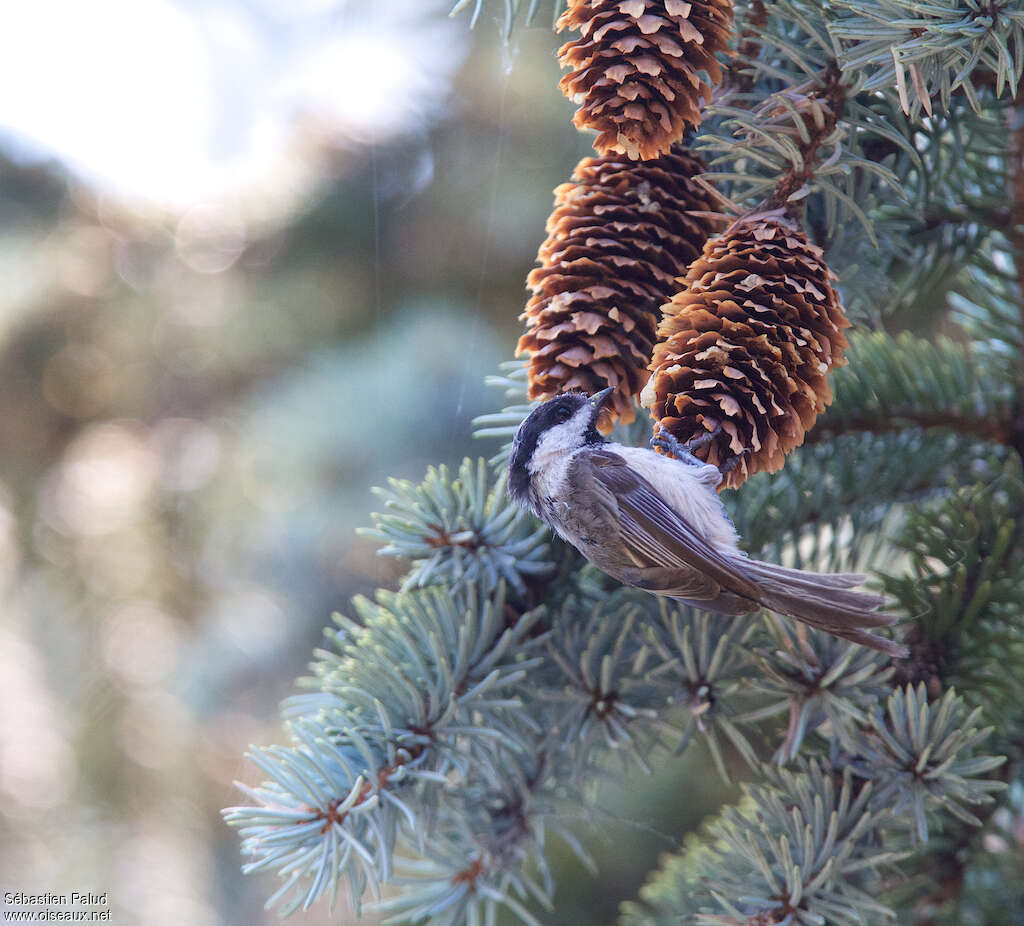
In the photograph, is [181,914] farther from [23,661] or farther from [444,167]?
[444,167]

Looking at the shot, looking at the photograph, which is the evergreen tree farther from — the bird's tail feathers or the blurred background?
the blurred background

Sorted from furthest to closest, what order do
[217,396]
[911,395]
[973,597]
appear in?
[217,396]
[911,395]
[973,597]

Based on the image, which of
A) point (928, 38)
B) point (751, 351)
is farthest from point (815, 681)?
point (928, 38)

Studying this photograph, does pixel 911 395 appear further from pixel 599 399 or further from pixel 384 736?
pixel 384 736

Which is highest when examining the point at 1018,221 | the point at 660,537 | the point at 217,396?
the point at 1018,221

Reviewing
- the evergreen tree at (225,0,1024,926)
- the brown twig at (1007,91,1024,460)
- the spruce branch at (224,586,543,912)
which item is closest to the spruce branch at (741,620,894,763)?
the evergreen tree at (225,0,1024,926)

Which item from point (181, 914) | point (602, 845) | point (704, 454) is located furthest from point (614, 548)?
point (181, 914)

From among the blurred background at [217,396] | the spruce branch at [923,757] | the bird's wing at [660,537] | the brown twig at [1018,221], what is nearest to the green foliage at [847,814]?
the spruce branch at [923,757]

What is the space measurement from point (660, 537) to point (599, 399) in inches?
2.6

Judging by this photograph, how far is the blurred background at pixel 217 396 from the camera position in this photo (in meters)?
0.91

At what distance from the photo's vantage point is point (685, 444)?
33 cm

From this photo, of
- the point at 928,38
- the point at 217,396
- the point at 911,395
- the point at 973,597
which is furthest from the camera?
the point at 217,396

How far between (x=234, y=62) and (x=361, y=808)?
0.95 m

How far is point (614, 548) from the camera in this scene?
14.5 inches
